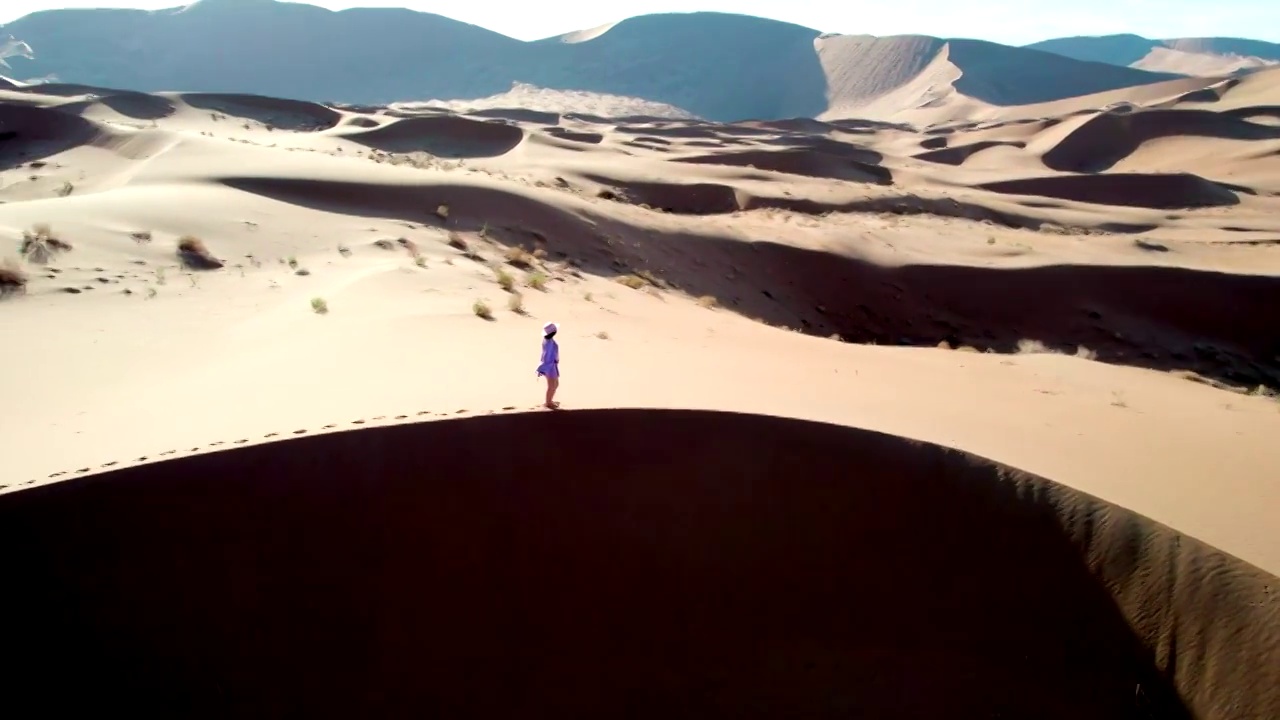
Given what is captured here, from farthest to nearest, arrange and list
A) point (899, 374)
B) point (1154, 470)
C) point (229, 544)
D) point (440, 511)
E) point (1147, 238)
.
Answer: point (1147, 238)
point (899, 374)
point (1154, 470)
point (440, 511)
point (229, 544)

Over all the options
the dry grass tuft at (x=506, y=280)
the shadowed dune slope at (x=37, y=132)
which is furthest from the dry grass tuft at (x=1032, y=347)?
the shadowed dune slope at (x=37, y=132)

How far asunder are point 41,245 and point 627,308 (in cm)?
651

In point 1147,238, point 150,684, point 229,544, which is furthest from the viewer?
point 1147,238

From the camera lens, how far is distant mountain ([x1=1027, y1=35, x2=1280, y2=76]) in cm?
17050

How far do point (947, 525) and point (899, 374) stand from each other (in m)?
3.92

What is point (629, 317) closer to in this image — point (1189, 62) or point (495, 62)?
point (495, 62)

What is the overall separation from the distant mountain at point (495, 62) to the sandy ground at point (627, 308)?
84678 millimetres

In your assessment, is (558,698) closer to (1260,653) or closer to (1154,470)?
(1260,653)

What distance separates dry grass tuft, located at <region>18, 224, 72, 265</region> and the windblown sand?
1.7 inches

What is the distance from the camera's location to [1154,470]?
6.76m


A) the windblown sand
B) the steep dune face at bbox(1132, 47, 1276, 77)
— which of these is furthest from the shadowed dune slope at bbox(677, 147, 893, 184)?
the steep dune face at bbox(1132, 47, 1276, 77)

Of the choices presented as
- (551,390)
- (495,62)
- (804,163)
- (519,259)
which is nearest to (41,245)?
(519,259)

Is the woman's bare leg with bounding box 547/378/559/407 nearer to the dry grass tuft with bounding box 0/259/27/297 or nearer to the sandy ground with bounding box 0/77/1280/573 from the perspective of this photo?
the sandy ground with bounding box 0/77/1280/573

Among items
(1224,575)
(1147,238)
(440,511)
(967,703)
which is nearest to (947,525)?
(967,703)
